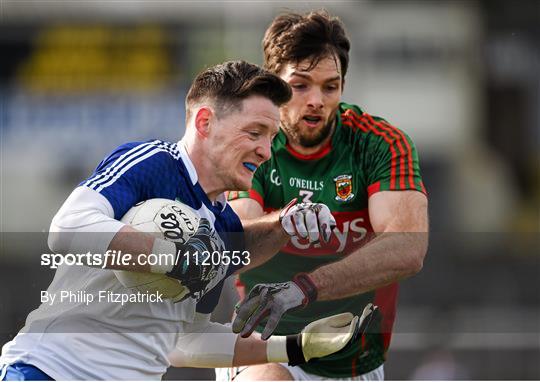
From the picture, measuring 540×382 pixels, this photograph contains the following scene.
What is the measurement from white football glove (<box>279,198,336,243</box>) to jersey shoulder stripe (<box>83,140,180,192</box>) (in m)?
0.58

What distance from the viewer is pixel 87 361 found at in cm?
479

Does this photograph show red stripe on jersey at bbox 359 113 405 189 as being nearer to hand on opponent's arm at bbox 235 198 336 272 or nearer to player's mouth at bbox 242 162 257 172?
hand on opponent's arm at bbox 235 198 336 272

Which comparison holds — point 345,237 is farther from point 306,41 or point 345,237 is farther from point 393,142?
point 306,41

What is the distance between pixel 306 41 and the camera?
5699 mm

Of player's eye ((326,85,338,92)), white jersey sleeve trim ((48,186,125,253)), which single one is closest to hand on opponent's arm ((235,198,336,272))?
player's eye ((326,85,338,92))

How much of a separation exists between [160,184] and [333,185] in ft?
3.96

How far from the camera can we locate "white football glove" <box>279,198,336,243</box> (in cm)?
509

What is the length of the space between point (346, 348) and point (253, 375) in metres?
0.51

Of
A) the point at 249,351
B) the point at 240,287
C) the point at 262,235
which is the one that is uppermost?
the point at 262,235

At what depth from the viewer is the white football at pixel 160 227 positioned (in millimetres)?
4750

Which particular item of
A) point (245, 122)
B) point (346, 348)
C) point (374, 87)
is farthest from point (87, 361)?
point (374, 87)

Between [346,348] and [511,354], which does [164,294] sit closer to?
[346,348]

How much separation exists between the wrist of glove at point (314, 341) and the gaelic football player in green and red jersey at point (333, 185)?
0.06 m

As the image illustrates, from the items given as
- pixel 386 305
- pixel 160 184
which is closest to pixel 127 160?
pixel 160 184
